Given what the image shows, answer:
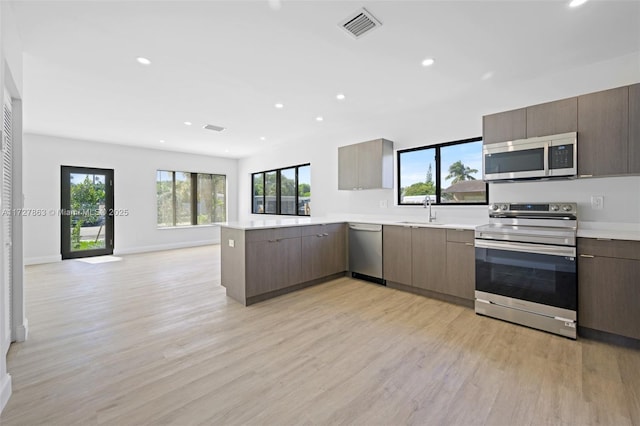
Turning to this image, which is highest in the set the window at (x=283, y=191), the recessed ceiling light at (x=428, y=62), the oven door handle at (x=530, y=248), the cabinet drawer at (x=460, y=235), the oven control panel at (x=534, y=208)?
the recessed ceiling light at (x=428, y=62)

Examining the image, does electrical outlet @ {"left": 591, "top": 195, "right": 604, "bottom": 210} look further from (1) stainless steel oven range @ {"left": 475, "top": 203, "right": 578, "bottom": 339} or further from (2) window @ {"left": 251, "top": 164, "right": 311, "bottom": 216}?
(2) window @ {"left": 251, "top": 164, "right": 311, "bottom": 216}

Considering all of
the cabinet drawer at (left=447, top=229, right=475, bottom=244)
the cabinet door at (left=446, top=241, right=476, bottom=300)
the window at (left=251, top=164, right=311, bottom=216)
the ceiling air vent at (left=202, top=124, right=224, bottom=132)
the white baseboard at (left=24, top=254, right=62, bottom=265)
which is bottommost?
the white baseboard at (left=24, top=254, right=62, bottom=265)

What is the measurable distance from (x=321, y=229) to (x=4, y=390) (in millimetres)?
3159

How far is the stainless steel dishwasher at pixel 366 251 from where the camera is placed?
4047 mm

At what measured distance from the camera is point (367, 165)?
14.9ft

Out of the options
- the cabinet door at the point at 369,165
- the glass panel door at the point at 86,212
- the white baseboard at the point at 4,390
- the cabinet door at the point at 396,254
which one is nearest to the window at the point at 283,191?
the cabinet door at the point at 369,165

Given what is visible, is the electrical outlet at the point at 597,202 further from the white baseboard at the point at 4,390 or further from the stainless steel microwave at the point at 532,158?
the white baseboard at the point at 4,390

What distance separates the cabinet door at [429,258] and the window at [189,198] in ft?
20.1

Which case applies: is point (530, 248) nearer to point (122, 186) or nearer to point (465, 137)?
point (465, 137)

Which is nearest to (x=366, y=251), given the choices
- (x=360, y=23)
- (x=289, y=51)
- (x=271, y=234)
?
(x=271, y=234)

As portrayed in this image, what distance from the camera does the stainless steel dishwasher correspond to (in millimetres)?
4047

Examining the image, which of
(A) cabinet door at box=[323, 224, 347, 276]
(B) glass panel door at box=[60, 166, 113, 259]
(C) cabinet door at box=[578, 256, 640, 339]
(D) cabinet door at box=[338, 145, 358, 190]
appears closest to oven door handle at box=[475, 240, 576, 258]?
(C) cabinet door at box=[578, 256, 640, 339]

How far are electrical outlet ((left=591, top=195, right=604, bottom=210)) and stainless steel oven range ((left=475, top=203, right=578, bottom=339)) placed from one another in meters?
0.17

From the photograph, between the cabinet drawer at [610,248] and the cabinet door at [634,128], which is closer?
the cabinet drawer at [610,248]
